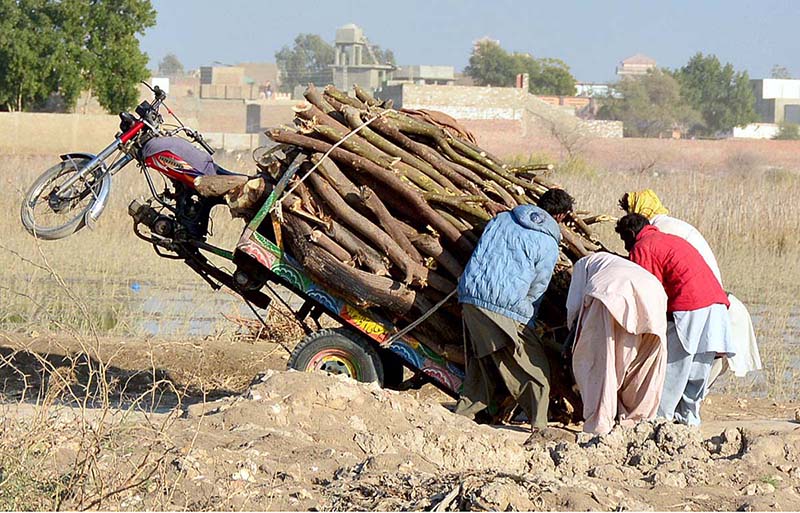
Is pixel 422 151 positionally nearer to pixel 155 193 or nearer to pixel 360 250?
pixel 360 250

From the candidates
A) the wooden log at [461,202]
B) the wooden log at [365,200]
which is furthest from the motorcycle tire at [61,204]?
the wooden log at [461,202]

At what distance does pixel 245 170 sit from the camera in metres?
21.3

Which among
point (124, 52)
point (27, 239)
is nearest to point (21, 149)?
point (124, 52)

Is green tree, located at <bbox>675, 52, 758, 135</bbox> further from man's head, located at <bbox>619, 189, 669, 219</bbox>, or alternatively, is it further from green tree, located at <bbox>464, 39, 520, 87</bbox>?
man's head, located at <bbox>619, 189, 669, 219</bbox>

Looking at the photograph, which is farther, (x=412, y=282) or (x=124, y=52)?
(x=124, y=52)

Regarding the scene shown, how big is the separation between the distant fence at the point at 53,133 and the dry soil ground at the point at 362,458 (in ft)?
85.3

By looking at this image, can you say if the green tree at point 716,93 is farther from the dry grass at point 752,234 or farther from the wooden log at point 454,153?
the wooden log at point 454,153

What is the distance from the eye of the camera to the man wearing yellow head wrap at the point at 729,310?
24.5ft

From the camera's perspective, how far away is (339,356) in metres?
7.76

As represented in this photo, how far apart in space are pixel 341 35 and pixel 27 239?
71011 millimetres

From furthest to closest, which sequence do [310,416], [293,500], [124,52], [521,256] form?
[124,52]
[521,256]
[310,416]
[293,500]

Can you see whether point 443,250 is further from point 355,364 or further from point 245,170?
point 245,170

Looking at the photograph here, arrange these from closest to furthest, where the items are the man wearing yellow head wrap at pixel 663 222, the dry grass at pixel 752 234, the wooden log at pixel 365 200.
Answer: the wooden log at pixel 365 200, the man wearing yellow head wrap at pixel 663 222, the dry grass at pixel 752 234

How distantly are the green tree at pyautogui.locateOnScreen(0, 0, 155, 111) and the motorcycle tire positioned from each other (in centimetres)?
3045
